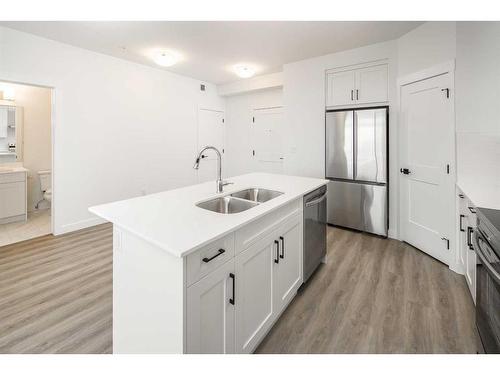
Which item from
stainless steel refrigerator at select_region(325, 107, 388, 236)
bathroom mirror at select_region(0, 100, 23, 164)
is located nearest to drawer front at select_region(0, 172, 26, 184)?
bathroom mirror at select_region(0, 100, 23, 164)

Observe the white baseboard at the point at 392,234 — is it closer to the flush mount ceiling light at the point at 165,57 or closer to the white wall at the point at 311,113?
the white wall at the point at 311,113

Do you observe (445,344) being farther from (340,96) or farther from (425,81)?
(340,96)

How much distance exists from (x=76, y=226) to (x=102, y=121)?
5.14 ft

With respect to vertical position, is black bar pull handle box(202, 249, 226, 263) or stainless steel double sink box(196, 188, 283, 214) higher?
stainless steel double sink box(196, 188, 283, 214)

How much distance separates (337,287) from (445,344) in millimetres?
801

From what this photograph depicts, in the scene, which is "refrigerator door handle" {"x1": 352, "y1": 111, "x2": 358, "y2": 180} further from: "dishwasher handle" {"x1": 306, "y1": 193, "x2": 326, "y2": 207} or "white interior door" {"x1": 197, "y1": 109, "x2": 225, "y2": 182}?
"white interior door" {"x1": 197, "y1": 109, "x2": 225, "y2": 182}

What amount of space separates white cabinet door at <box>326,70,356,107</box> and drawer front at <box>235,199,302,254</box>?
245 cm

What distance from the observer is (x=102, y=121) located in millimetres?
3850

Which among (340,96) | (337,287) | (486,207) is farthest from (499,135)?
(340,96)

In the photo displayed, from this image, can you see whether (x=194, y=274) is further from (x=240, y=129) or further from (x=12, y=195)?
(x=240, y=129)

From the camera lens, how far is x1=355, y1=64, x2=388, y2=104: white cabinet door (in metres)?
3.41

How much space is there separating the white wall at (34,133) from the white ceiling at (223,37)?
1933 millimetres

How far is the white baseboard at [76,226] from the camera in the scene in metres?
3.49
